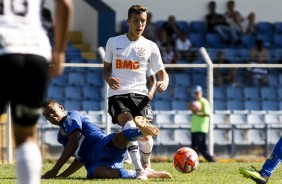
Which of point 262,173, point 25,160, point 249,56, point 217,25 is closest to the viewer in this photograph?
point 25,160

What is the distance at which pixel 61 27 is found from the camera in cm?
542

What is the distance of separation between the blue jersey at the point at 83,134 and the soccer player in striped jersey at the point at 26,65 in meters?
5.08

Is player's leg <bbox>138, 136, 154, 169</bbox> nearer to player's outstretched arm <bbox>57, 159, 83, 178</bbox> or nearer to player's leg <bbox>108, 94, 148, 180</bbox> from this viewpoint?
player's leg <bbox>108, 94, 148, 180</bbox>

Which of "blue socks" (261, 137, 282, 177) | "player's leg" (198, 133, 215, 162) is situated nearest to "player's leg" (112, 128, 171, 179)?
"blue socks" (261, 137, 282, 177)

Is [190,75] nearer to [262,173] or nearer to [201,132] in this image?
[201,132]

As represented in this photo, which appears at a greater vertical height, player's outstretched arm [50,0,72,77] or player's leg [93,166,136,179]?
player's outstretched arm [50,0,72,77]

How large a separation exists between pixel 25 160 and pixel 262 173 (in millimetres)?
4522

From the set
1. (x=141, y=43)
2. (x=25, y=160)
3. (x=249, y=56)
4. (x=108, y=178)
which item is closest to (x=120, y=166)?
(x=108, y=178)

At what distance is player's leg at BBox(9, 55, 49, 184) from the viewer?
5.34 m

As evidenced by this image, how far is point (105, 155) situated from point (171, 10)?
49.4ft

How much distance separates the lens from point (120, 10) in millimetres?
24656

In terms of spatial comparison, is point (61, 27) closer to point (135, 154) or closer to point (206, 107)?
point (135, 154)

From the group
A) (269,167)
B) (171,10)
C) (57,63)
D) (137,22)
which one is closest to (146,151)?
(137,22)

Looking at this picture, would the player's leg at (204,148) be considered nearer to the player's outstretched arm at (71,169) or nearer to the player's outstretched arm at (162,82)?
the player's outstretched arm at (162,82)
